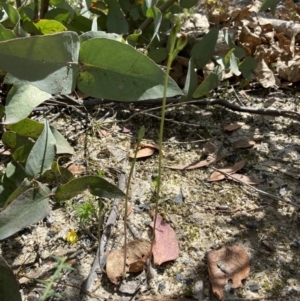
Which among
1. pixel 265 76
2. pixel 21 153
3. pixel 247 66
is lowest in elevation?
pixel 265 76

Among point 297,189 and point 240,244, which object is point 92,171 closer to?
point 240,244

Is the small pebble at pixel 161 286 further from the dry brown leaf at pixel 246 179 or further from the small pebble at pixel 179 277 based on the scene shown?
the dry brown leaf at pixel 246 179

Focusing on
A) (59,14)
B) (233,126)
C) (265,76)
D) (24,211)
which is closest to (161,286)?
(24,211)

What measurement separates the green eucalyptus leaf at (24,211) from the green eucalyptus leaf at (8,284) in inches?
2.6

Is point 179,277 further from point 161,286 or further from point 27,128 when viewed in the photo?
point 27,128

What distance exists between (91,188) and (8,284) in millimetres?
260

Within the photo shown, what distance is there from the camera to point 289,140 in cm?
167

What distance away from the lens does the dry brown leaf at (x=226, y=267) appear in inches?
44.9

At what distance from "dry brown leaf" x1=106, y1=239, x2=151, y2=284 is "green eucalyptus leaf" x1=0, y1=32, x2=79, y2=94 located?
42 centimetres

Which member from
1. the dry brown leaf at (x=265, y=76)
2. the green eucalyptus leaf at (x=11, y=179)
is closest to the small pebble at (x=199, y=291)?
the green eucalyptus leaf at (x=11, y=179)

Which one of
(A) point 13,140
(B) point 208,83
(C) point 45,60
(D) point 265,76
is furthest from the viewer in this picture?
(D) point 265,76

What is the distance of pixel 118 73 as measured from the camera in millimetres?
1040

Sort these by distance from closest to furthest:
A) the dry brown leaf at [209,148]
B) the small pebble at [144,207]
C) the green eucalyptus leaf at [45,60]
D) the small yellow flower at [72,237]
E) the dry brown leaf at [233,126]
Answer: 1. the green eucalyptus leaf at [45,60]
2. the small yellow flower at [72,237]
3. the small pebble at [144,207]
4. the dry brown leaf at [209,148]
5. the dry brown leaf at [233,126]

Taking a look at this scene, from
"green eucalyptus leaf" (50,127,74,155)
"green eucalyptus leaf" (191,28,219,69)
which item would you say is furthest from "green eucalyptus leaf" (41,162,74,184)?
"green eucalyptus leaf" (191,28,219,69)
